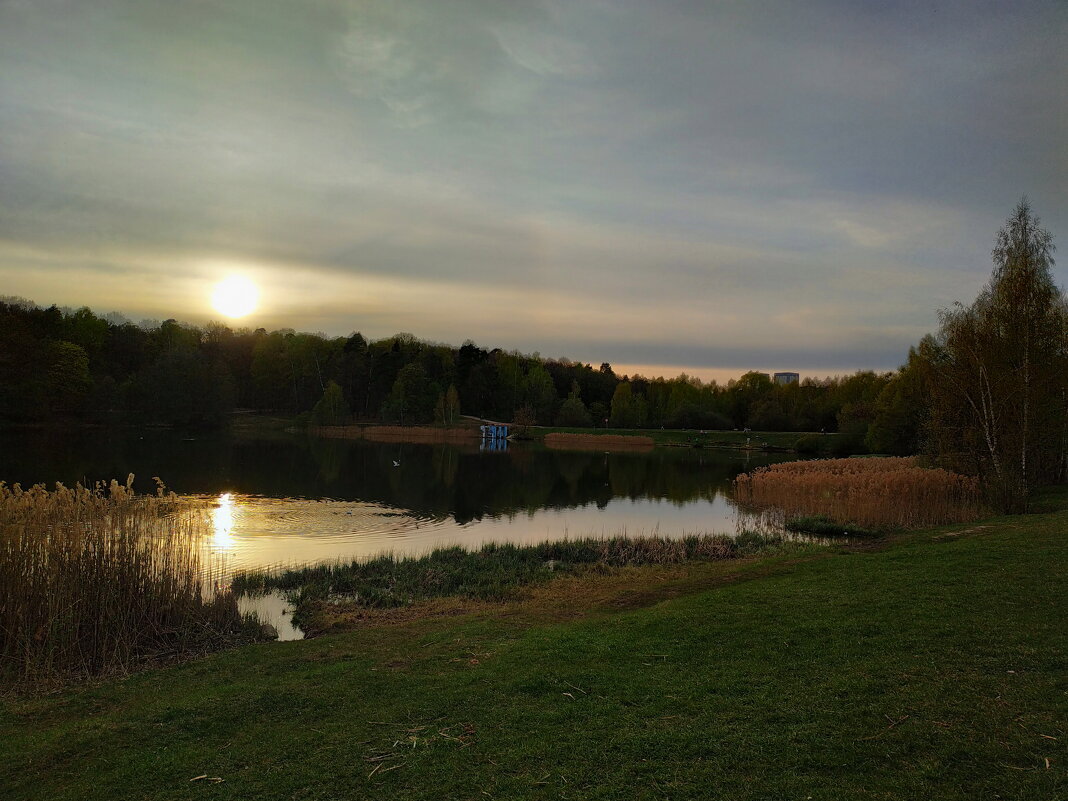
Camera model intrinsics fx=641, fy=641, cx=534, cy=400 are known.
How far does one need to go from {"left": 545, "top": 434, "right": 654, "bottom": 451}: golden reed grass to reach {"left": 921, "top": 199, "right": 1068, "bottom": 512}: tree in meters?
53.9

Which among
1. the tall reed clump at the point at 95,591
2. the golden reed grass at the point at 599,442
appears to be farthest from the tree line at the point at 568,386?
the tall reed clump at the point at 95,591

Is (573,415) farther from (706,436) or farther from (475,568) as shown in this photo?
(475,568)

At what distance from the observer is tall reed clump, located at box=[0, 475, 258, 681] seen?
27.3ft

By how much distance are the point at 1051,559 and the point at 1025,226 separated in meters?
18.8

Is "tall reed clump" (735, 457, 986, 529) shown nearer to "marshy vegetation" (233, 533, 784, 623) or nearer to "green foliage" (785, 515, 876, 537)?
"green foliage" (785, 515, 876, 537)

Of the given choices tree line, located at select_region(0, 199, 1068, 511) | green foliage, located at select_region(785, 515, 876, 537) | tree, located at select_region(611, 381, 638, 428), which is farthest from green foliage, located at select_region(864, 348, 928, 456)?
tree, located at select_region(611, 381, 638, 428)

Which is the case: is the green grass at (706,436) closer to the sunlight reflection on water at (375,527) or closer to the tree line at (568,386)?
the tree line at (568,386)

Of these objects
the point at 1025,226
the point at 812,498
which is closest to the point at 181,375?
the point at 812,498

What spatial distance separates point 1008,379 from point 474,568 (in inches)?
708

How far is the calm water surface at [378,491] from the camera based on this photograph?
20.0m

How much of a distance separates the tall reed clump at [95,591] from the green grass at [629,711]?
3.55ft

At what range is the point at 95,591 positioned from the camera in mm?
8930

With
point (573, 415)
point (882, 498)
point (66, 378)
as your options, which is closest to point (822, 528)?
point (882, 498)

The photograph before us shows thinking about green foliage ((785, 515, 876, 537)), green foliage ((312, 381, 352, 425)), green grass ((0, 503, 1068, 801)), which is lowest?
green foliage ((785, 515, 876, 537))
